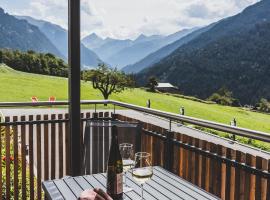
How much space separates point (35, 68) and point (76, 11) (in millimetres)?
51048

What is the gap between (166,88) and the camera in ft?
231

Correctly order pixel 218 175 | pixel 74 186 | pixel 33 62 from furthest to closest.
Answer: pixel 33 62
pixel 218 175
pixel 74 186

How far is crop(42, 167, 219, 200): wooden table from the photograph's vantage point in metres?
1.71

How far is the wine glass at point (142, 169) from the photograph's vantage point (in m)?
1.56

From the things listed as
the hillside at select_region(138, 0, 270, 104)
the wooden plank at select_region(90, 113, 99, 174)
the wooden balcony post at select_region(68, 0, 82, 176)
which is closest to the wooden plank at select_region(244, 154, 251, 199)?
the wooden plank at select_region(90, 113, 99, 174)

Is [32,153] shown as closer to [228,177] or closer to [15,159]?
[15,159]

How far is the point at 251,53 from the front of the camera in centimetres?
7400

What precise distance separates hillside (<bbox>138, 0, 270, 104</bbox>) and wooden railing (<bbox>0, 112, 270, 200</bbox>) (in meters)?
62.3

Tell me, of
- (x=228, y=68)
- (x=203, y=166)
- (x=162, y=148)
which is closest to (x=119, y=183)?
(x=203, y=166)

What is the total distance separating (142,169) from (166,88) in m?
69.1

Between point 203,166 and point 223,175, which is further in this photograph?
point 203,166

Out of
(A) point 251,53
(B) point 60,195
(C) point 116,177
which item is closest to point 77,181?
(B) point 60,195

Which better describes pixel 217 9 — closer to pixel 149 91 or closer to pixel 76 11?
pixel 149 91

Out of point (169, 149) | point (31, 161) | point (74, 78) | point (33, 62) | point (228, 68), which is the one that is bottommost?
point (31, 161)
